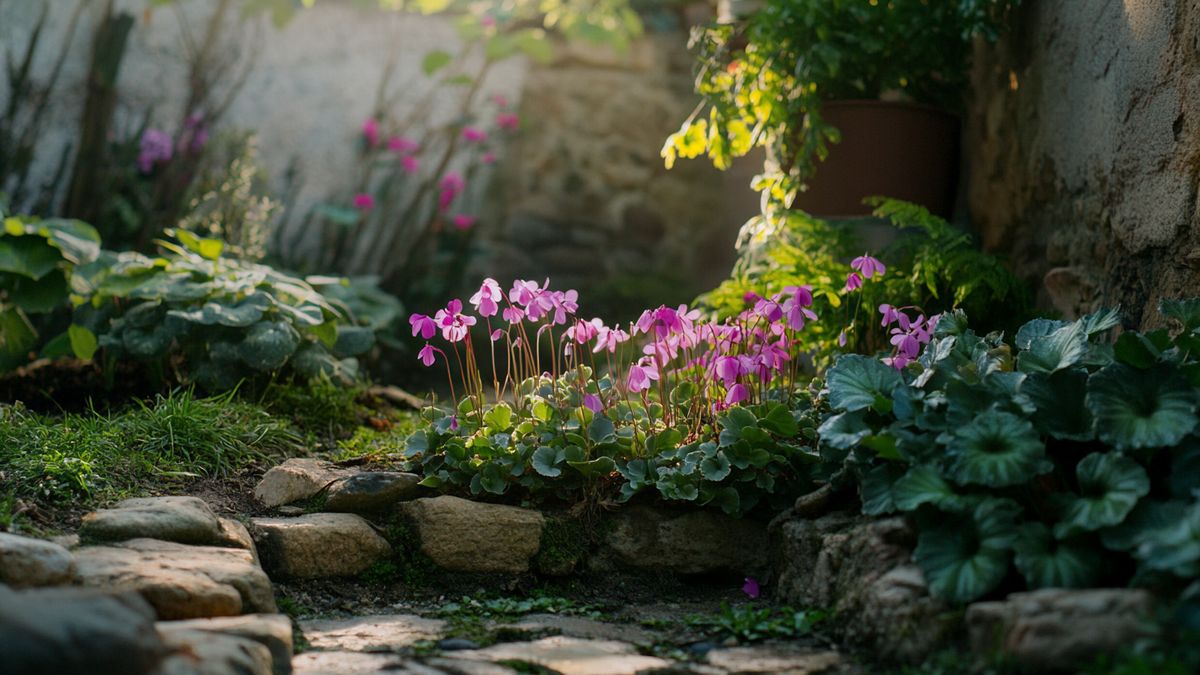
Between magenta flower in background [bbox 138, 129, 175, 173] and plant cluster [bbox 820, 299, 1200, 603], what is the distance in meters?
4.58

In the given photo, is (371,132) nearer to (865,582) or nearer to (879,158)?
(879,158)

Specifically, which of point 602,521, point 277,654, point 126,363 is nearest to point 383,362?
point 126,363

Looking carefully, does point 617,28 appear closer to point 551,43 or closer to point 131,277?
point 551,43

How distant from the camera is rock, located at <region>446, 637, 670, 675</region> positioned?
7.03 feet

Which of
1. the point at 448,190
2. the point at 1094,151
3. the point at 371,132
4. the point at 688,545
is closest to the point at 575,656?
the point at 688,545

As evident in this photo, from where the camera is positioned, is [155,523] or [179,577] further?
[155,523]

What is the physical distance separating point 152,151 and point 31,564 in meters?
4.20

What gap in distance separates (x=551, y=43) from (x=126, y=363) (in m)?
3.69

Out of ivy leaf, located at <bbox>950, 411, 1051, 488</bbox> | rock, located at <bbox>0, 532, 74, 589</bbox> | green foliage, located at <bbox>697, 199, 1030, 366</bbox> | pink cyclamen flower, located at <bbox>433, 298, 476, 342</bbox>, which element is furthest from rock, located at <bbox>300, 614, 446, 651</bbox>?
green foliage, located at <bbox>697, 199, 1030, 366</bbox>

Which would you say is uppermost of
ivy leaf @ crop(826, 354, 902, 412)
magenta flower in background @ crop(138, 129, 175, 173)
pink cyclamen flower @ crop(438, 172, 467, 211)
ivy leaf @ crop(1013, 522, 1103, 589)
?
magenta flower in background @ crop(138, 129, 175, 173)

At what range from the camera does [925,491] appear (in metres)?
2.20

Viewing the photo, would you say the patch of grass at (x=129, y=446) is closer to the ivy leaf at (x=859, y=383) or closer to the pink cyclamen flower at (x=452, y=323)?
the pink cyclamen flower at (x=452, y=323)

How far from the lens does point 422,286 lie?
6176 millimetres

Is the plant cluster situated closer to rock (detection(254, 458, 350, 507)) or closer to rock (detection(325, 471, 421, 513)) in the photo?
rock (detection(325, 471, 421, 513))
